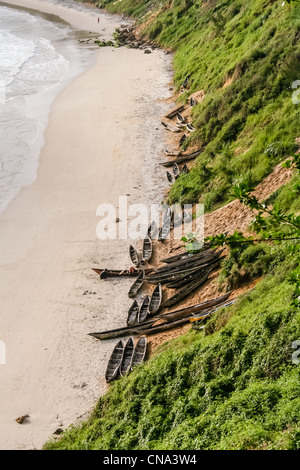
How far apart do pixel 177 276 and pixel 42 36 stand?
69.2 m

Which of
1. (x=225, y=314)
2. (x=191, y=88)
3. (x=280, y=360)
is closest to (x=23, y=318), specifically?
(x=225, y=314)

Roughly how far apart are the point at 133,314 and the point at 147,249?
529cm

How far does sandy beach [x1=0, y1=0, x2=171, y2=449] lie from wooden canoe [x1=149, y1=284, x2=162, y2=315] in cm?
126

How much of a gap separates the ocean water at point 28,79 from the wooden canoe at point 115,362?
48.4 ft

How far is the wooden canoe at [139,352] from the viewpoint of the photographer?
70.5ft

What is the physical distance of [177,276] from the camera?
26.0m

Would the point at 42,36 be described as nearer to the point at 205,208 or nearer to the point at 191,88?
the point at 191,88

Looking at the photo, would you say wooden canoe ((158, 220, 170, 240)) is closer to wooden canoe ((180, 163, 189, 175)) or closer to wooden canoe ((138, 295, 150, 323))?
wooden canoe ((138, 295, 150, 323))

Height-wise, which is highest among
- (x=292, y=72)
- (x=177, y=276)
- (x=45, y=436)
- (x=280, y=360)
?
(x=292, y=72)

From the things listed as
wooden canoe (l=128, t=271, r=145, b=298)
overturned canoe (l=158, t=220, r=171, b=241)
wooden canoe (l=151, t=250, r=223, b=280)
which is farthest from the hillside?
wooden canoe (l=128, t=271, r=145, b=298)

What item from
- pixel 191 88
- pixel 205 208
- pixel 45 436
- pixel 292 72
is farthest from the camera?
pixel 191 88

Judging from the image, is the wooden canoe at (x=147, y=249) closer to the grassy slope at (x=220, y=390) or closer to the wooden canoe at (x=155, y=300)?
the wooden canoe at (x=155, y=300)
